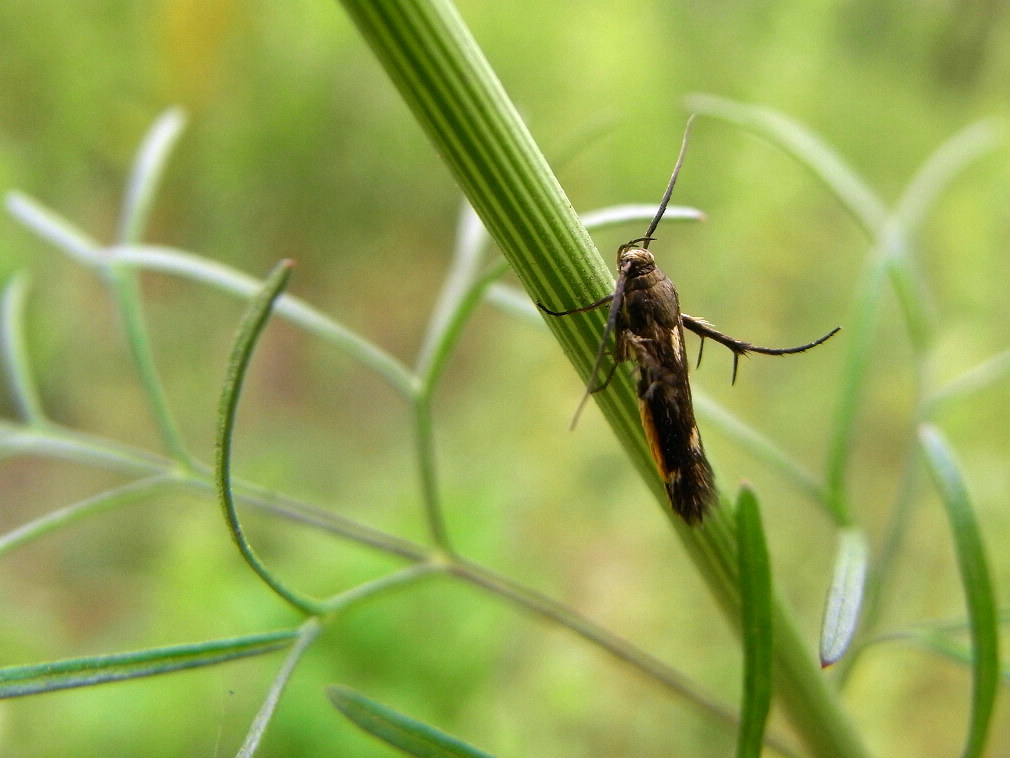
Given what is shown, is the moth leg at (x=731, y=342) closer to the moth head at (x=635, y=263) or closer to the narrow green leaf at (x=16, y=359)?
the moth head at (x=635, y=263)

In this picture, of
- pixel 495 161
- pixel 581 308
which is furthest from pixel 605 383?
pixel 495 161

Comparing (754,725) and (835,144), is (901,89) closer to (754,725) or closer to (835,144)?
(835,144)

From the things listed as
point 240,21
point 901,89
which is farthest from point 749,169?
point 240,21

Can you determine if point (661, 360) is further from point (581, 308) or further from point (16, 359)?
point (16, 359)

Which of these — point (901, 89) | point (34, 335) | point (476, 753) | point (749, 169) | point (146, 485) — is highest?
point (901, 89)

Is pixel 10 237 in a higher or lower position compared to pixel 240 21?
lower
